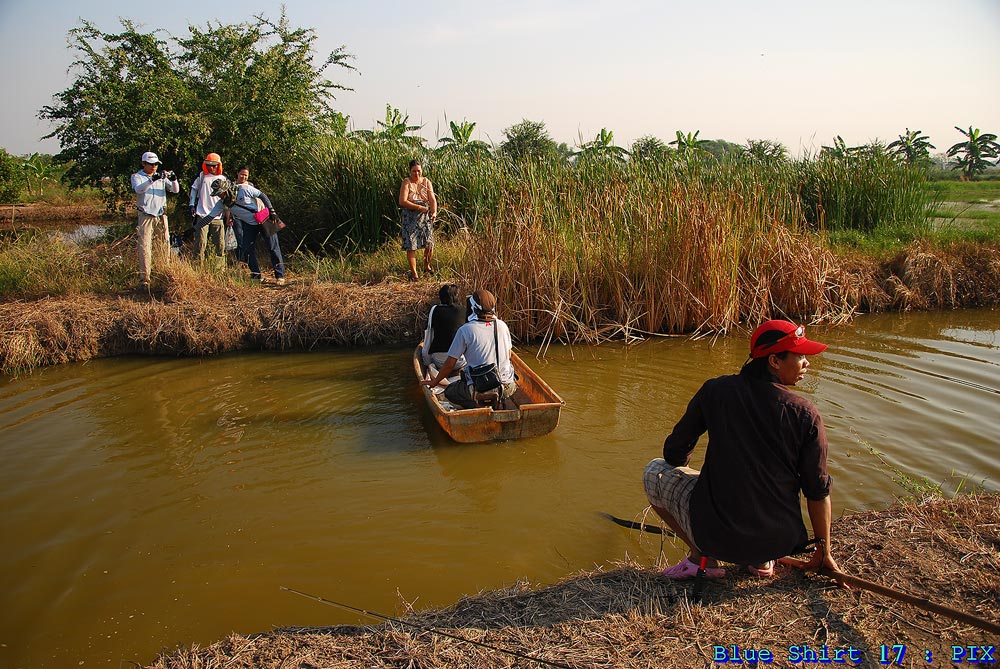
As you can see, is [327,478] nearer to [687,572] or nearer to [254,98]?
[687,572]

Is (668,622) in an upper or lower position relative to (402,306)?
lower

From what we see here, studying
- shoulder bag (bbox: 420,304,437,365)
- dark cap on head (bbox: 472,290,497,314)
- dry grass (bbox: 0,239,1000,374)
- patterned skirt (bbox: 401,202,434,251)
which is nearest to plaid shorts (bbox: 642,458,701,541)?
dark cap on head (bbox: 472,290,497,314)

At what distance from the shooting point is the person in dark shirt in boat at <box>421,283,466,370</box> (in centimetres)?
675

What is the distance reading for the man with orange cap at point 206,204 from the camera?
389 inches

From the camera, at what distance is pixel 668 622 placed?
2.93m

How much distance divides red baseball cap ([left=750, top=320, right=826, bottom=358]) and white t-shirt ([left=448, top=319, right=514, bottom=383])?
3.19 meters

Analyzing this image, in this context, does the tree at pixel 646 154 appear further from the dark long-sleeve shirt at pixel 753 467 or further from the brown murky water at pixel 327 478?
the dark long-sleeve shirt at pixel 753 467

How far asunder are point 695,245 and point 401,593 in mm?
6387

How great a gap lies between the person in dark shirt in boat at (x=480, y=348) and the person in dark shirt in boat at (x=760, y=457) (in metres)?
2.88

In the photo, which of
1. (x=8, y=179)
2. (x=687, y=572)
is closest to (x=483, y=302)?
(x=687, y=572)

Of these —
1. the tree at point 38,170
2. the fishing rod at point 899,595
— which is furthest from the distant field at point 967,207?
the tree at point 38,170

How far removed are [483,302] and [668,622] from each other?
131 inches

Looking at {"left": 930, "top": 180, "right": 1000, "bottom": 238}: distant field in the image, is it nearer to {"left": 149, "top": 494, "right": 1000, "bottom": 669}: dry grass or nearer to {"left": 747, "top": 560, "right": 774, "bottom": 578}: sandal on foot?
{"left": 149, "top": 494, "right": 1000, "bottom": 669}: dry grass

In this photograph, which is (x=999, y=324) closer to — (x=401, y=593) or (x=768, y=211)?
(x=768, y=211)
